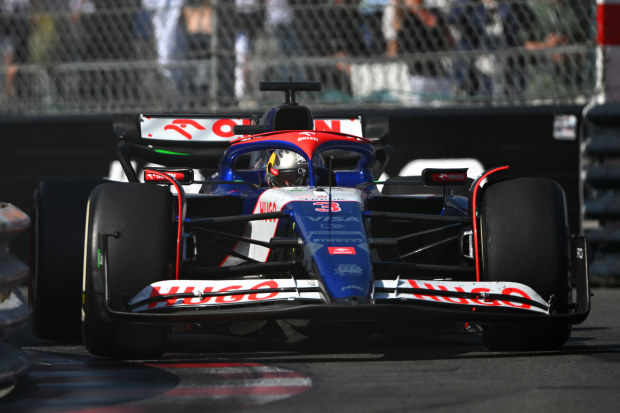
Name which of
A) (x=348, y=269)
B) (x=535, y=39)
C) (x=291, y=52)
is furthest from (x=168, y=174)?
(x=535, y=39)

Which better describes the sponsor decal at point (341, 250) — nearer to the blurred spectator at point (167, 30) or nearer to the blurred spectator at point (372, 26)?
the blurred spectator at point (372, 26)

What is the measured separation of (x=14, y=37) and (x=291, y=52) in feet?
7.72

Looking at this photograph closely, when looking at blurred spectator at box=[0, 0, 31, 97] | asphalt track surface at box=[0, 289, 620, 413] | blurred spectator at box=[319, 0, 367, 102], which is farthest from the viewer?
blurred spectator at box=[0, 0, 31, 97]

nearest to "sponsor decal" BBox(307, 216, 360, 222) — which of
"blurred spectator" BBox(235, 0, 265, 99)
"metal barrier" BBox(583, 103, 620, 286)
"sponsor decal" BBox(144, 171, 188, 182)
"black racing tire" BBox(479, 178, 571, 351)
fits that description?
"black racing tire" BBox(479, 178, 571, 351)

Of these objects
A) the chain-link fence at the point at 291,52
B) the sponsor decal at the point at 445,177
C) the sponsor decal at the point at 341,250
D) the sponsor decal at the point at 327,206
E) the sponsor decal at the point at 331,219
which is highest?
the chain-link fence at the point at 291,52

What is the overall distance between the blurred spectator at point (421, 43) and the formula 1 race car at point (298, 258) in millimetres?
3165

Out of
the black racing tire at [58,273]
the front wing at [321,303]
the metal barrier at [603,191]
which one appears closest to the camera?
the front wing at [321,303]

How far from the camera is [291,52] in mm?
9781

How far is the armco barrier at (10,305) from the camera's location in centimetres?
423

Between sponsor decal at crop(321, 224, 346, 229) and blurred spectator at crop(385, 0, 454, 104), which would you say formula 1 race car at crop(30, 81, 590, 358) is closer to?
sponsor decal at crop(321, 224, 346, 229)

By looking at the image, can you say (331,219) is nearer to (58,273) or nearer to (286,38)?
(58,273)

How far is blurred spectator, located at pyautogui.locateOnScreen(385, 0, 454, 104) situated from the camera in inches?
379

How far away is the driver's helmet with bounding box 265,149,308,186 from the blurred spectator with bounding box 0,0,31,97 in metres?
4.22

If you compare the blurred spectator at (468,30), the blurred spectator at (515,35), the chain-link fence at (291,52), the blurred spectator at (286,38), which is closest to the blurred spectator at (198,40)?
the chain-link fence at (291,52)
